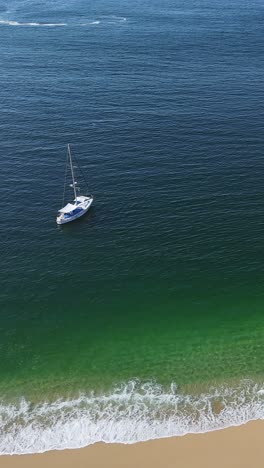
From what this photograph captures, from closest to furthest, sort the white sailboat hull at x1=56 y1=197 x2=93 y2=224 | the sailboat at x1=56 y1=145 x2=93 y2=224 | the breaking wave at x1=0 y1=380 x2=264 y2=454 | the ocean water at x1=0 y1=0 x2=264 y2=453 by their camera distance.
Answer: the breaking wave at x1=0 y1=380 x2=264 y2=454 → the ocean water at x1=0 y1=0 x2=264 y2=453 → the white sailboat hull at x1=56 y1=197 x2=93 y2=224 → the sailboat at x1=56 y1=145 x2=93 y2=224

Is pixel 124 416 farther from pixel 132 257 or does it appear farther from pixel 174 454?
pixel 132 257

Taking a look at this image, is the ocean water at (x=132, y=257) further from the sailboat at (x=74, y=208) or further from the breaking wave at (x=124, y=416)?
the sailboat at (x=74, y=208)

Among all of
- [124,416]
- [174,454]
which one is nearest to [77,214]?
[124,416]

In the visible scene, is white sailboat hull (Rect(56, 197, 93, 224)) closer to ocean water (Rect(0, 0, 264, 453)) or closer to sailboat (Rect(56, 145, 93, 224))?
sailboat (Rect(56, 145, 93, 224))

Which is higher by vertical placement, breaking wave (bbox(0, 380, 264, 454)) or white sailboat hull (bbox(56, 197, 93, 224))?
white sailboat hull (bbox(56, 197, 93, 224))

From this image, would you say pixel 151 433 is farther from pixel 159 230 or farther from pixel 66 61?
pixel 66 61

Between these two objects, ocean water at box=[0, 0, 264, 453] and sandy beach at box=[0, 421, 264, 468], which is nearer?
Answer: sandy beach at box=[0, 421, 264, 468]

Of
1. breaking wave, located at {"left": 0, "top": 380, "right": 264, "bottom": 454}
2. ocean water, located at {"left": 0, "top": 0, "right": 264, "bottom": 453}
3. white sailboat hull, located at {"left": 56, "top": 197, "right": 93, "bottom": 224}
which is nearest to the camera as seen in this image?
breaking wave, located at {"left": 0, "top": 380, "right": 264, "bottom": 454}

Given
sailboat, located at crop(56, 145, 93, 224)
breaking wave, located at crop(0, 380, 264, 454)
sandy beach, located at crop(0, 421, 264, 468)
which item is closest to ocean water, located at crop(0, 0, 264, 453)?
breaking wave, located at crop(0, 380, 264, 454)

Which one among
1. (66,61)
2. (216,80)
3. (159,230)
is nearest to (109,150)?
(159,230)
